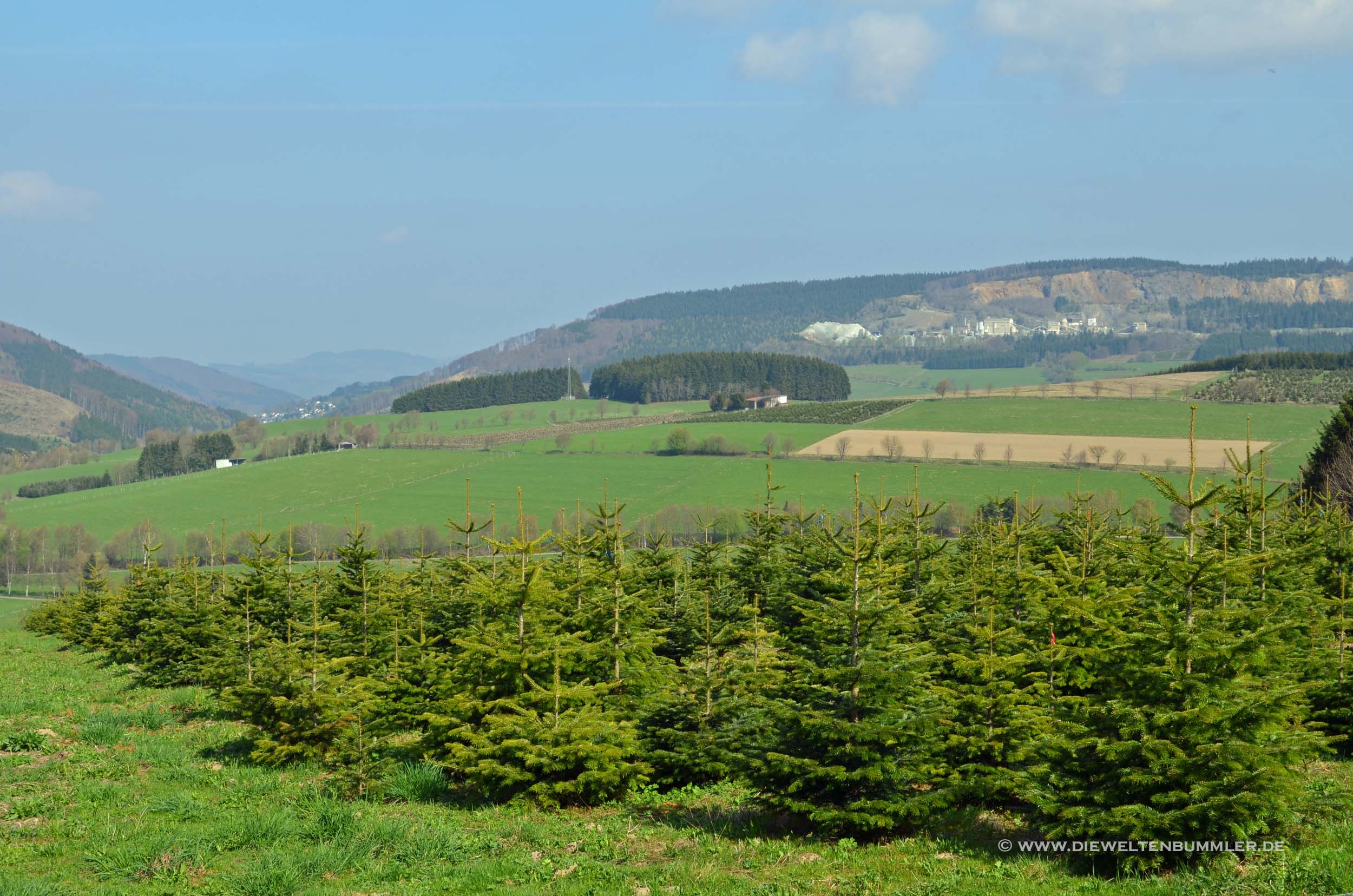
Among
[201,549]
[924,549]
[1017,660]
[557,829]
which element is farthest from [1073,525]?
[201,549]

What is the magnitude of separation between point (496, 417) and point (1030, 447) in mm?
95344

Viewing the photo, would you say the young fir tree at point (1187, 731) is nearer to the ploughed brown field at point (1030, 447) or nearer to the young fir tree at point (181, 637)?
the young fir tree at point (181, 637)

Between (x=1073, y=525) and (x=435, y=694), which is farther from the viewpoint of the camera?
(x=1073, y=525)

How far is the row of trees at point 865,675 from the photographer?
12055 mm

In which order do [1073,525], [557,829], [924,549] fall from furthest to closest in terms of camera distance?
[1073,525] → [924,549] → [557,829]

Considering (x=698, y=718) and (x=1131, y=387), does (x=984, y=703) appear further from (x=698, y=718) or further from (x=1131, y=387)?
(x=1131, y=387)

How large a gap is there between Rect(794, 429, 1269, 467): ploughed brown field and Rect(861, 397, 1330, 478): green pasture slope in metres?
2.35

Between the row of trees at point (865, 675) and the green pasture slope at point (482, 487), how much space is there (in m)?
68.6

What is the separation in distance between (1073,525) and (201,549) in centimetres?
8902

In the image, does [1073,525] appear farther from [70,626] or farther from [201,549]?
[201,549]

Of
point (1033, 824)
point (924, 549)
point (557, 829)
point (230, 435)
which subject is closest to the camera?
point (1033, 824)

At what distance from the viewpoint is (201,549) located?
100062 mm

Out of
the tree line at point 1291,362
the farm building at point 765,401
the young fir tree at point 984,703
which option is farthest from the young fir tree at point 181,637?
the tree line at point 1291,362

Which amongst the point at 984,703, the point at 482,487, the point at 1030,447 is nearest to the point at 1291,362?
the point at 1030,447
